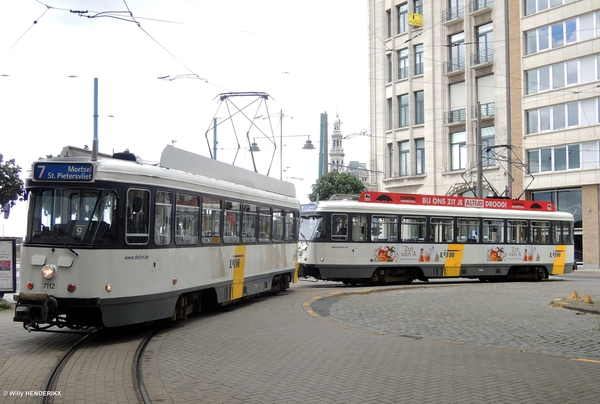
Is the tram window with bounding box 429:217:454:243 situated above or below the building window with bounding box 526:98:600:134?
below

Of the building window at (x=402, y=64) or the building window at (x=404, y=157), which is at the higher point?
the building window at (x=402, y=64)

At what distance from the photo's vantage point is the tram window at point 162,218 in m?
11.3

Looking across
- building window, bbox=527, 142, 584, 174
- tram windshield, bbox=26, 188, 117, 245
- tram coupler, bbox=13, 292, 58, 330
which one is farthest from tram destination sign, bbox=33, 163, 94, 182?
building window, bbox=527, 142, 584, 174

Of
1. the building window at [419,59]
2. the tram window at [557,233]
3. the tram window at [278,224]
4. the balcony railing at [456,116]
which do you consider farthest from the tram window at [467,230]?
the building window at [419,59]

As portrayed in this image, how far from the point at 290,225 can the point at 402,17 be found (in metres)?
32.1

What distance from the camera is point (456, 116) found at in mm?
43844

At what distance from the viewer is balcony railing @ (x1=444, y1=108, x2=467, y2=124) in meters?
43.3

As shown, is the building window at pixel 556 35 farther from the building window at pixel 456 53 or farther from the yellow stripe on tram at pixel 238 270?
the yellow stripe on tram at pixel 238 270

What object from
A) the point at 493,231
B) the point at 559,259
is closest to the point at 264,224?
the point at 493,231

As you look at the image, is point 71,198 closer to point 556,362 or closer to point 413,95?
point 556,362

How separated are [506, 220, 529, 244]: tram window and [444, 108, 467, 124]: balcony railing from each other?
→ 1733 centimetres

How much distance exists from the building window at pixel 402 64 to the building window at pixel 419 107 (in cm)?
171

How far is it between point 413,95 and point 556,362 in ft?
129

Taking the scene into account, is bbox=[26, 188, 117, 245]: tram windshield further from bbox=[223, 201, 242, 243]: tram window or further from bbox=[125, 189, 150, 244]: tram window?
bbox=[223, 201, 242, 243]: tram window
